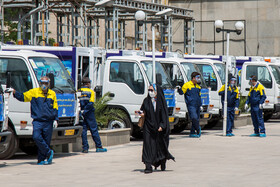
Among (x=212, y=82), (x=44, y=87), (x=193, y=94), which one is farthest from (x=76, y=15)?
(x=44, y=87)

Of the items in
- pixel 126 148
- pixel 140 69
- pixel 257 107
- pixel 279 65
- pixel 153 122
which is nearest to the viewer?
pixel 153 122

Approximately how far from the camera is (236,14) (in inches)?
1885

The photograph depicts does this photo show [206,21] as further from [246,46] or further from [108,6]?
[108,6]

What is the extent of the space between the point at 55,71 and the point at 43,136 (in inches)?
83.3

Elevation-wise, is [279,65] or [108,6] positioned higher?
[108,6]

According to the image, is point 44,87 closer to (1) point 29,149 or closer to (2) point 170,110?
(1) point 29,149

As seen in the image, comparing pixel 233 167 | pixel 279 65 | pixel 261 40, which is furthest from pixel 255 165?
pixel 261 40

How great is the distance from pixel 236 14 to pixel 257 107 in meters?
27.6

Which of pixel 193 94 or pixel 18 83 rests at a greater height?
pixel 18 83

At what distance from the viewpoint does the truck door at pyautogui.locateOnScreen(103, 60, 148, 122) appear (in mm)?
19578

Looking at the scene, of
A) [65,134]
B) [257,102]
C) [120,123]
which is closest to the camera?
[65,134]

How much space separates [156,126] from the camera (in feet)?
42.1

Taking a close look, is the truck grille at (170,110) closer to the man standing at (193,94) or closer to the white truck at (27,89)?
the man standing at (193,94)

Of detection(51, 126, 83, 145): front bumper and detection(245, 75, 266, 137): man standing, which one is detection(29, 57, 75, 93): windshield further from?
detection(245, 75, 266, 137): man standing
